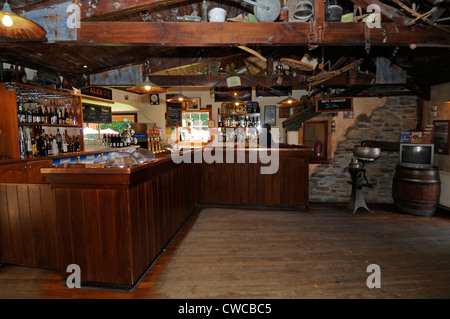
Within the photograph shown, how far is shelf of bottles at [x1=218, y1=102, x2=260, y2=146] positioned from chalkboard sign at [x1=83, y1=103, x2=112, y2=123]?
11.3 ft

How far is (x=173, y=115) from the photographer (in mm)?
8328

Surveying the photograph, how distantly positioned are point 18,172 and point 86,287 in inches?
99.5

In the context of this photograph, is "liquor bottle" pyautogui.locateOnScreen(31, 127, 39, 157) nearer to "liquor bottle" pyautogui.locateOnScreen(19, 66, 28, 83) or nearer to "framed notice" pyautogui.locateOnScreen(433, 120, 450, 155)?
"liquor bottle" pyautogui.locateOnScreen(19, 66, 28, 83)

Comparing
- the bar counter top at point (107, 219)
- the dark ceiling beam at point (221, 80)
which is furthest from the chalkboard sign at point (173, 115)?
the bar counter top at point (107, 219)

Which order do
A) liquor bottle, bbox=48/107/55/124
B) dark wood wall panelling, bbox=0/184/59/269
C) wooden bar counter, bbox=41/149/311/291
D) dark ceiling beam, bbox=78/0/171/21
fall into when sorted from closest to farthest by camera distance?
1. wooden bar counter, bbox=41/149/311/291
2. dark wood wall panelling, bbox=0/184/59/269
3. dark ceiling beam, bbox=78/0/171/21
4. liquor bottle, bbox=48/107/55/124

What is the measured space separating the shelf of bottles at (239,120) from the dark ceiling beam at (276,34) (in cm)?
479

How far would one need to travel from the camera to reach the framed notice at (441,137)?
15.3 ft

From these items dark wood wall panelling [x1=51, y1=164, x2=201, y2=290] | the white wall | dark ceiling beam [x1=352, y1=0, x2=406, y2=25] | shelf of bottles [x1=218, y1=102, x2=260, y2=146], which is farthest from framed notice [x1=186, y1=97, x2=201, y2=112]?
dark wood wall panelling [x1=51, y1=164, x2=201, y2=290]

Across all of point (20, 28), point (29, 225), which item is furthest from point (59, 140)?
point (20, 28)

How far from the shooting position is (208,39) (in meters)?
2.91

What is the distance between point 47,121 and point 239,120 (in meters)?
5.24

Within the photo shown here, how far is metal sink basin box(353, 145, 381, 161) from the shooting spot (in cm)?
470

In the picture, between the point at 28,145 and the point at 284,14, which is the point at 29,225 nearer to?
the point at 28,145
